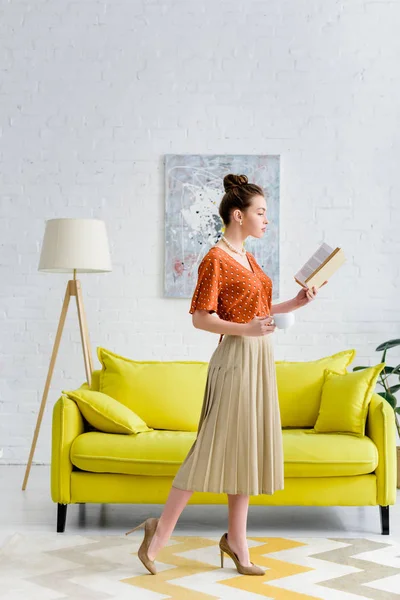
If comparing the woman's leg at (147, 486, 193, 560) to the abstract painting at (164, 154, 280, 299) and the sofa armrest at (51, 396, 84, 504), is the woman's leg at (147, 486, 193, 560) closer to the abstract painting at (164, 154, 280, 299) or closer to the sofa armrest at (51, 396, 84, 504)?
the sofa armrest at (51, 396, 84, 504)

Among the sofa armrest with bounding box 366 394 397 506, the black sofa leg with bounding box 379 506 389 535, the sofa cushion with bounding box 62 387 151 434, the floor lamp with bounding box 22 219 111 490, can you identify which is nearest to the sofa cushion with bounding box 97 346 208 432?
the sofa cushion with bounding box 62 387 151 434

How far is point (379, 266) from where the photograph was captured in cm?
538

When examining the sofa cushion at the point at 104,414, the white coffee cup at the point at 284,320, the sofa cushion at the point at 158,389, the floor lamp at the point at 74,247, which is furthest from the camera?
the floor lamp at the point at 74,247

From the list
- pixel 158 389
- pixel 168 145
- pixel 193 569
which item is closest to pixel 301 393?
pixel 158 389

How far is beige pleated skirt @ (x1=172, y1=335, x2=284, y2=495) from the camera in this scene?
299cm

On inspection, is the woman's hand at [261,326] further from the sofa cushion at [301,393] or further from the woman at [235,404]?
the sofa cushion at [301,393]

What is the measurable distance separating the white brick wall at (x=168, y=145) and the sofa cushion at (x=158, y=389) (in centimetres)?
111

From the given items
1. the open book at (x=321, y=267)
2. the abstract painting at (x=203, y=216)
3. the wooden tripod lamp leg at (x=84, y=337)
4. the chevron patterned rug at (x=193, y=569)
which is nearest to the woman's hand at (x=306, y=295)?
the open book at (x=321, y=267)

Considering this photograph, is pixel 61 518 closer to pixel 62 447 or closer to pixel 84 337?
pixel 62 447

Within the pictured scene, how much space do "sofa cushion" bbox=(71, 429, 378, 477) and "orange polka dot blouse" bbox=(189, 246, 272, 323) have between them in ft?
3.07

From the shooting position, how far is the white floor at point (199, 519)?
375cm

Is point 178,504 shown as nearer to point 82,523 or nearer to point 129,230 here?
point 82,523

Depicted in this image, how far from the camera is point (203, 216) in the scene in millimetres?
5367

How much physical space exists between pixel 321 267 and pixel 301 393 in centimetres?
131
